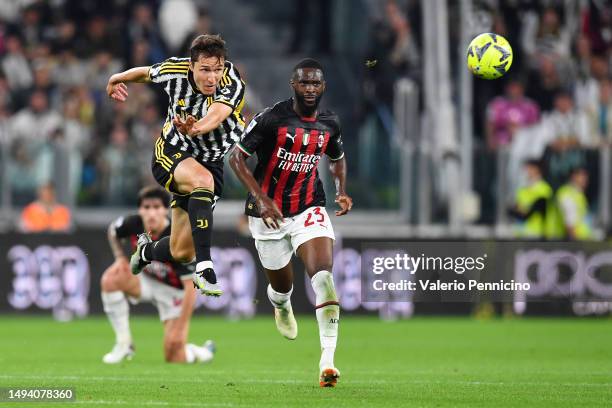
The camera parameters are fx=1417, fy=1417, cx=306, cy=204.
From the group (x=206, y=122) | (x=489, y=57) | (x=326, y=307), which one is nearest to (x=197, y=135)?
(x=206, y=122)

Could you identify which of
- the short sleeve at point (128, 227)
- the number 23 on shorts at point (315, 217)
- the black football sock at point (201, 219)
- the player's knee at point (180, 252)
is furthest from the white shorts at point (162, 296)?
the black football sock at point (201, 219)

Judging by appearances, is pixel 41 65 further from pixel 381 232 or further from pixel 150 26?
pixel 381 232

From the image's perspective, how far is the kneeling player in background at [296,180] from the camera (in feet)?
35.8

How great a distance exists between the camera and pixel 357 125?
21.9 m

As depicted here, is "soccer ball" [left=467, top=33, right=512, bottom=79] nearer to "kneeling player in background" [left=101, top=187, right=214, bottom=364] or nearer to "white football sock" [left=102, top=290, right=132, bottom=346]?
"kneeling player in background" [left=101, top=187, right=214, bottom=364]

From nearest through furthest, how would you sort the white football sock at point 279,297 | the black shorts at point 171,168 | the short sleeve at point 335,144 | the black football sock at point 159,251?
the black shorts at point 171,168
the short sleeve at point 335,144
the black football sock at point 159,251
the white football sock at point 279,297

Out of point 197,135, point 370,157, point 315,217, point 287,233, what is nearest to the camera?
point 197,135

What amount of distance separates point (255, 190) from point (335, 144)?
86 centimetres

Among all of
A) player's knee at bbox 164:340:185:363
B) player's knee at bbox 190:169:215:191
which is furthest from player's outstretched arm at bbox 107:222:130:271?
player's knee at bbox 190:169:215:191

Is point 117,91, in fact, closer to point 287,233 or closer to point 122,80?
point 122,80

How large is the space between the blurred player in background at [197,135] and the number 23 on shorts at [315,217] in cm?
74

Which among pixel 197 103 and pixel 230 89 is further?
pixel 197 103

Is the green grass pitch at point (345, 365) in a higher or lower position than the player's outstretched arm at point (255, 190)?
lower

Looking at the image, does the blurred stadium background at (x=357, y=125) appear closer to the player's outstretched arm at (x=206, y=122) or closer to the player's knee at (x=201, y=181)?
the player's knee at (x=201, y=181)
